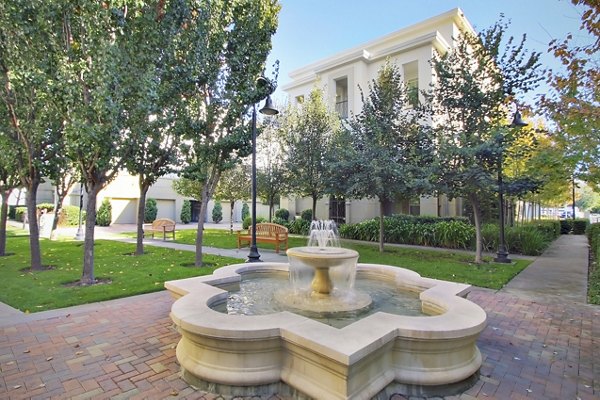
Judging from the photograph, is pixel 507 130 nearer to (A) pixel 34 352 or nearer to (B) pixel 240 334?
(B) pixel 240 334

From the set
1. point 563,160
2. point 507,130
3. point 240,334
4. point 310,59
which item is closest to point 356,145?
point 507,130

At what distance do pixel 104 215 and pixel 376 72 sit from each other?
23869mm

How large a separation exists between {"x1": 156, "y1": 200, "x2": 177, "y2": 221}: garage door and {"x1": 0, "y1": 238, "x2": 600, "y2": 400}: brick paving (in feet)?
95.0

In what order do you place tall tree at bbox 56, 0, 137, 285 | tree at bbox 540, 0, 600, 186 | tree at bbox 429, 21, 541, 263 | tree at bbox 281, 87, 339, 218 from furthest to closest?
1. tree at bbox 281, 87, 339, 218
2. tree at bbox 429, 21, 541, 263
3. tall tree at bbox 56, 0, 137, 285
4. tree at bbox 540, 0, 600, 186

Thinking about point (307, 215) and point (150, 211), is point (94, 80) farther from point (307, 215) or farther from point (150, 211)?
point (150, 211)

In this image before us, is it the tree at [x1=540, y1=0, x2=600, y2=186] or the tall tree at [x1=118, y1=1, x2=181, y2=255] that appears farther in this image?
the tall tree at [x1=118, y1=1, x2=181, y2=255]

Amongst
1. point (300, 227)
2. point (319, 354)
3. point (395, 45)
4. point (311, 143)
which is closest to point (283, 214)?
point (300, 227)

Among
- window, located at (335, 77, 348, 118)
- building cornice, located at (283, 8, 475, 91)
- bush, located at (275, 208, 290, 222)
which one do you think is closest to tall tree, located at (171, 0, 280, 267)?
building cornice, located at (283, 8, 475, 91)

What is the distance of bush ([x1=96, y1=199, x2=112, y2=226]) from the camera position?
27.5 metres

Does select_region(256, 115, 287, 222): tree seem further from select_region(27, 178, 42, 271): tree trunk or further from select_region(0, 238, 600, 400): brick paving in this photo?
select_region(0, 238, 600, 400): brick paving

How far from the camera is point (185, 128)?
9164 millimetres

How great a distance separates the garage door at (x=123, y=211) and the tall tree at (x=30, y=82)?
22.0 m

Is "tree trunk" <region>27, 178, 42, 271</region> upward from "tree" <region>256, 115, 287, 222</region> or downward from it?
downward

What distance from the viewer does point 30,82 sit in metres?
6.89
